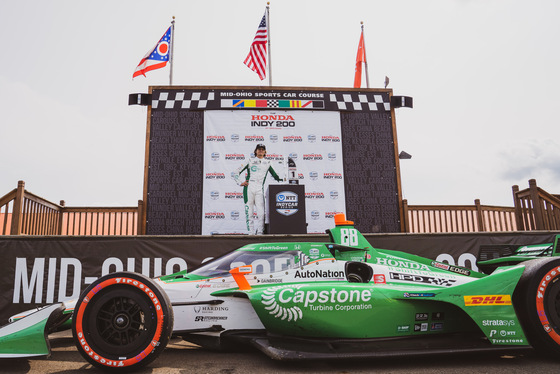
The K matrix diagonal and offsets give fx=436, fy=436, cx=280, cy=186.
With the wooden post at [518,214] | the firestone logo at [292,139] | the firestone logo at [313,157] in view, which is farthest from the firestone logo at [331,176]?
the wooden post at [518,214]

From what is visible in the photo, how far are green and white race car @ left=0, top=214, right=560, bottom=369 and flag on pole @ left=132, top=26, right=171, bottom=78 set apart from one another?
891cm

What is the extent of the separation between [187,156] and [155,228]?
71.5 inches

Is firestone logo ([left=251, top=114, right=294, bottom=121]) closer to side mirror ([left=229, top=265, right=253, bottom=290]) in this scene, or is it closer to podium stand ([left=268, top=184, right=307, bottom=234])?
podium stand ([left=268, top=184, right=307, bottom=234])

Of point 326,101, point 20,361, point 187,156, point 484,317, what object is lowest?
→ point 20,361

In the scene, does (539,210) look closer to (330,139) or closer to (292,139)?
(330,139)

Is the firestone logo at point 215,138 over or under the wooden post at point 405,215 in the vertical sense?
over

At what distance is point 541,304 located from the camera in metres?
3.86

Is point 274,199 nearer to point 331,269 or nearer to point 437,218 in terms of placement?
point 331,269

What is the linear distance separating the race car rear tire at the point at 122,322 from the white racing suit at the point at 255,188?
5.99m

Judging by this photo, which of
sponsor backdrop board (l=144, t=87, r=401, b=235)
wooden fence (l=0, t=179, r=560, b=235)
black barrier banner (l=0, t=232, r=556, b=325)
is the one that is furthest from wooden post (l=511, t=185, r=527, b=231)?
black barrier banner (l=0, t=232, r=556, b=325)

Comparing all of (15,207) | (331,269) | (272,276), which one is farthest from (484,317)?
(15,207)

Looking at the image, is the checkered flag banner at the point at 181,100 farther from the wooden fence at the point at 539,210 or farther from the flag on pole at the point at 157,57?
the wooden fence at the point at 539,210

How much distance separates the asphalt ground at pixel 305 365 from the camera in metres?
3.61

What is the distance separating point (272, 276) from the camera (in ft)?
14.8
